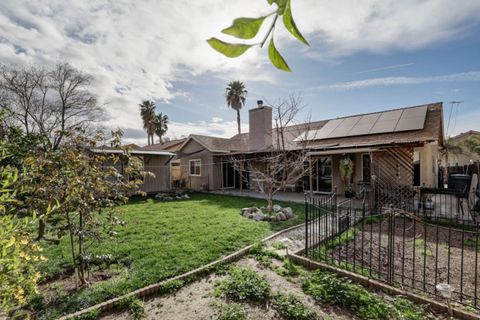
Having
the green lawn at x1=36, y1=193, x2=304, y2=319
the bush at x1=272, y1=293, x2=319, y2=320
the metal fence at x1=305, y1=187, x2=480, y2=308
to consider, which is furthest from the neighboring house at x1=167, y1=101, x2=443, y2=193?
the bush at x1=272, y1=293, x2=319, y2=320

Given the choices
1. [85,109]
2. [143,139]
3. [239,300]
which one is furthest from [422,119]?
[143,139]

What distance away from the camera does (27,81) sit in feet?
55.4

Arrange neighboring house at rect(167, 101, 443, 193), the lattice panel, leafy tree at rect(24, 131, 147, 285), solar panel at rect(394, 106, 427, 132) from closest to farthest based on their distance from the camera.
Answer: leafy tree at rect(24, 131, 147, 285), the lattice panel, neighboring house at rect(167, 101, 443, 193), solar panel at rect(394, 106, 427, 132)

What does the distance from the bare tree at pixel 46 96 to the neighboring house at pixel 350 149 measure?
9.03m

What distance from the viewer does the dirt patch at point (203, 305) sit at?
9.98 ft

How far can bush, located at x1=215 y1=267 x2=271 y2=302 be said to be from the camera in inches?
133

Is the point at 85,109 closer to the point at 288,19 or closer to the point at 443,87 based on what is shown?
the point at 288,19

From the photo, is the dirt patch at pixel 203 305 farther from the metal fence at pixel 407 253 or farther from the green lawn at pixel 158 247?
the metal fence at pixel 407 253

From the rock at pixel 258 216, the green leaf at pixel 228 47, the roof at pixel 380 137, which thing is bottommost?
the rock at pixel 258 216

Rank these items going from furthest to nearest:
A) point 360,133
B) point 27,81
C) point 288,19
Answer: point 27,81
point 360,133
point 288,19

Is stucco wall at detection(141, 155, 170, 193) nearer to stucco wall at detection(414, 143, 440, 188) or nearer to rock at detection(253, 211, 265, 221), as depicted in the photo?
rock at detection(253, 211, 265, 221)

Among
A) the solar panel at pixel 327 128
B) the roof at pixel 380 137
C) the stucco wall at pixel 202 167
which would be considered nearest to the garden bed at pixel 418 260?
the roof at pixel 380 137

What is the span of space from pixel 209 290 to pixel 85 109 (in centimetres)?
2123

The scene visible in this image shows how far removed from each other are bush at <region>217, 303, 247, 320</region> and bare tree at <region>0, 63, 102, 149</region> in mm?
18463
